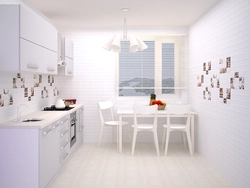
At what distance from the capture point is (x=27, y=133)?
3.16 metres

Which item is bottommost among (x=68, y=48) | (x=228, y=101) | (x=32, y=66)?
(x=228, y=101)

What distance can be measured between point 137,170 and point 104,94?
7.77ft

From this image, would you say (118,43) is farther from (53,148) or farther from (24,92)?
(53,148)

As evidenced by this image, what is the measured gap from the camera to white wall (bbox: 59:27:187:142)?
6.25 meters

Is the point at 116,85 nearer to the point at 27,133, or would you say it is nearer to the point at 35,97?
the point at 35,97

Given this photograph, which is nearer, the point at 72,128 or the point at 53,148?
the point at 53,148

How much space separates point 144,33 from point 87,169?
10.6 feet

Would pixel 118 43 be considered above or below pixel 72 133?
above

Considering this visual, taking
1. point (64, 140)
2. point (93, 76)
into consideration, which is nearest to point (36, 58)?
point (64, 140)

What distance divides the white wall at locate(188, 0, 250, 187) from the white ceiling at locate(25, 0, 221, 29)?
36cm

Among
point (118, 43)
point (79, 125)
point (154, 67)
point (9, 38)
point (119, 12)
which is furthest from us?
point (154, 67)

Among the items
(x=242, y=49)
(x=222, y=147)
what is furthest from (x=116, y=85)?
(x=242, y=49)

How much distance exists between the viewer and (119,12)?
16.2 ft

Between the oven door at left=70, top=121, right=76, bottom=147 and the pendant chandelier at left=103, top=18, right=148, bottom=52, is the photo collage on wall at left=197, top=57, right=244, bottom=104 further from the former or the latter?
the oven door at left=70, top=121, right=76, bottom=147
